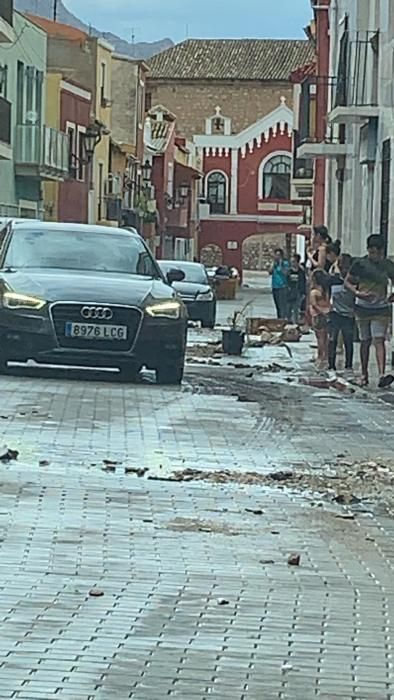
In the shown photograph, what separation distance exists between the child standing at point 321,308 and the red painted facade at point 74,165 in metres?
35.7

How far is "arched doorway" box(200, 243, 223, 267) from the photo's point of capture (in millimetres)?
98088

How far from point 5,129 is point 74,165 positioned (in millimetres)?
14691

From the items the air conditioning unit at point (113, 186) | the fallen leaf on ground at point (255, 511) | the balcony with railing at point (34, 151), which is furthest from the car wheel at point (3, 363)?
the air conditioning unit at point (113, 186)

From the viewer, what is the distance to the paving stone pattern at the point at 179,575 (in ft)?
18.9

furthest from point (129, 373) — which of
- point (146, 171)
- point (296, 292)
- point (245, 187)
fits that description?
point (245, 187)

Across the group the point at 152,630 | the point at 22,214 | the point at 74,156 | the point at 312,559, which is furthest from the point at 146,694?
the point at 74,156

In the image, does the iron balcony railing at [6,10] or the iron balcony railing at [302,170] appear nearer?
the iron balcony railing at [6,10]

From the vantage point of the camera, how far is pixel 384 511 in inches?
367

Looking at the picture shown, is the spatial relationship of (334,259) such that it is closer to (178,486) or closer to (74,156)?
(178,486)

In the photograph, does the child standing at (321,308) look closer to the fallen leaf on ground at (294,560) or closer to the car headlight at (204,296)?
the car headlight at (204,296)

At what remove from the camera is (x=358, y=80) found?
29797 mm

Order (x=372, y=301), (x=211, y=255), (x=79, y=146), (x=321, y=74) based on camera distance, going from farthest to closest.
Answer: (x=211, y=255) < (x=79, y=146) < (x=321, y=74) < (x=372, y=301)

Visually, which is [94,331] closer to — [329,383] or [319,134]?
[329,383]

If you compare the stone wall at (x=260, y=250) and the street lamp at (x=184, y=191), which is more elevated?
the street lamp at (x=184, y=191)
